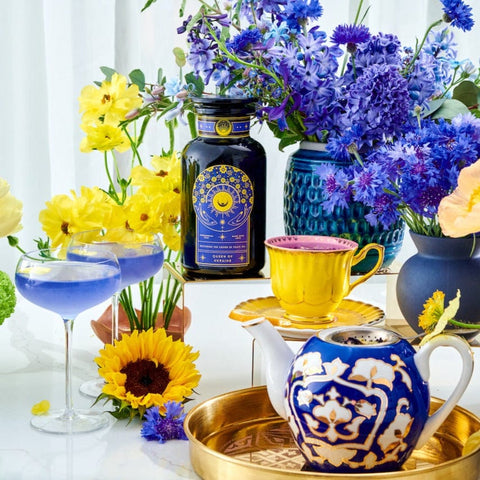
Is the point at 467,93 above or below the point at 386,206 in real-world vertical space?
above

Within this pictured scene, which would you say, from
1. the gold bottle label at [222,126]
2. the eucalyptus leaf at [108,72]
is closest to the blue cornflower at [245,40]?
the gold bottle label at [222,126]

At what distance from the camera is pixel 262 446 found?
1.11m

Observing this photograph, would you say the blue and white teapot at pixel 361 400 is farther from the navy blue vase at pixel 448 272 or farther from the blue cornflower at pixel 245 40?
the blue cornflower at pixel 245 40

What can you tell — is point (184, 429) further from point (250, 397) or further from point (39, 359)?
point (39, 359)

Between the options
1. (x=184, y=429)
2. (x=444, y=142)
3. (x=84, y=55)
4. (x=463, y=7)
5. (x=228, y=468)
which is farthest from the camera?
(x=84, y=55)

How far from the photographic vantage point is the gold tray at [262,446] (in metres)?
0.94

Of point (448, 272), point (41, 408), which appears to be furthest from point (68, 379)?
point (448, 272)

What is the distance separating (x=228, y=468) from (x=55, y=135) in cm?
216

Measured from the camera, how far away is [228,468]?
0.96 m

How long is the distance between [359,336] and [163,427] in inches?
11.0


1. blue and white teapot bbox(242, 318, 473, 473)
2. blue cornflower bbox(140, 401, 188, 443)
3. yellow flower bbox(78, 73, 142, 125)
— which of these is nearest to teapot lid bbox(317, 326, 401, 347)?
blue and white teapot bbox(242, 318, 473, 473)

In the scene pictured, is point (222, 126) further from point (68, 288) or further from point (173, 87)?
point (68, 288)

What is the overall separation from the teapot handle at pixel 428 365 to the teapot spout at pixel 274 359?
0.14 m

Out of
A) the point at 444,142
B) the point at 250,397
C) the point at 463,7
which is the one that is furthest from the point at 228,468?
the point at 463,7
